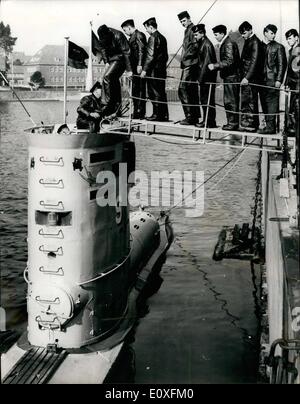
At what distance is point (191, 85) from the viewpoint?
54.1 feet

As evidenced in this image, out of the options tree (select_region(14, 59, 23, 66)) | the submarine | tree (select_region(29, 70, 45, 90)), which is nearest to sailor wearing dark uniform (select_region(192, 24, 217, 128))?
the submarine

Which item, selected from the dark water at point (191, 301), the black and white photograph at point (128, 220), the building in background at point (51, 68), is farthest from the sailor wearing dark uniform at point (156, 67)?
the building in background at point (51, 68)

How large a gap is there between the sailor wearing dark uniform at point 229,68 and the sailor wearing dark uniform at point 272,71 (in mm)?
824

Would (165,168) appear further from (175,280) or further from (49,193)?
(49,193)

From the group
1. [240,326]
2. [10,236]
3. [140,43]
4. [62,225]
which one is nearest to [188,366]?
[240,326]

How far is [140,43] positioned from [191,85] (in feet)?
6.78

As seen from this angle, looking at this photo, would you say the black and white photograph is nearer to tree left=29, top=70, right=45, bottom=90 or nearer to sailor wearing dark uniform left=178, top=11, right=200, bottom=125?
sailor wearing dark uniform left=178, top=11, right=200, bottom=125

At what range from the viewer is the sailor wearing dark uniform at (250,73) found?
50.9ft

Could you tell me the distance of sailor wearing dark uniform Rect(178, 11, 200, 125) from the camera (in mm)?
16141

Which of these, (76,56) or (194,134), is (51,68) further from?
(194,134)

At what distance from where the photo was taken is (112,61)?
1608 cm

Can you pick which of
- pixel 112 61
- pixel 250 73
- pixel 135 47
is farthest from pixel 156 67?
pixel 250 73

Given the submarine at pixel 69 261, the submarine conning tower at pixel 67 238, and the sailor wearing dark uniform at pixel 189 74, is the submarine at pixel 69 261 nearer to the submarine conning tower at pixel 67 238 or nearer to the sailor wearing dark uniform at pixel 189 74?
the submarine conning tower at pixel 67 238

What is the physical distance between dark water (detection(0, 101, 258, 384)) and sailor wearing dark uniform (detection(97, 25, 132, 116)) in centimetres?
782
